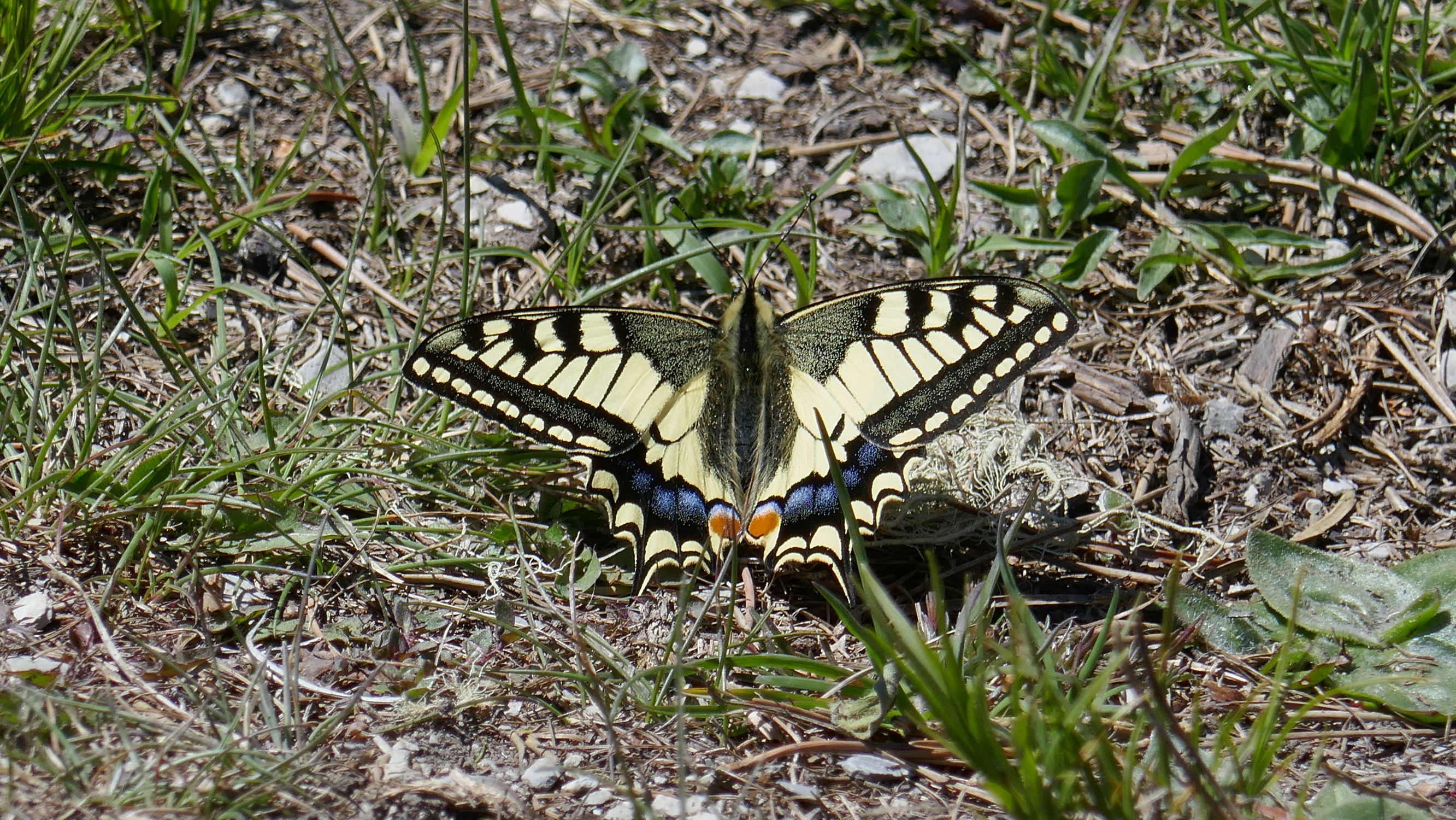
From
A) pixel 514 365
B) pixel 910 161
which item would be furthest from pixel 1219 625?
pixel 910 161

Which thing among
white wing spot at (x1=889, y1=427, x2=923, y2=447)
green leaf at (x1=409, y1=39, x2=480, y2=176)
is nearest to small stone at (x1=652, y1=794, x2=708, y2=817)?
white wing spot at (x1=889, y1=427, x2=923, y2=447)

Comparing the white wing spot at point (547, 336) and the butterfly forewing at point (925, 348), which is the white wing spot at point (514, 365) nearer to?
the white wing spot at point (547, 336)

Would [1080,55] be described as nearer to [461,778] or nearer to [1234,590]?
[1234,590]

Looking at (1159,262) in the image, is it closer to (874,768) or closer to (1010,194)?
(1010,194)

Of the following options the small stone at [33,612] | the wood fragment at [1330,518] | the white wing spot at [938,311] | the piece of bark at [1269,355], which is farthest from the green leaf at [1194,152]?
the small stone at [33,612]

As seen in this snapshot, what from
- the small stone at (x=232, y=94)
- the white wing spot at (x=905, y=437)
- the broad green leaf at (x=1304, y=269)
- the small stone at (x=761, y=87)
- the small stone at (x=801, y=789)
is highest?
the small stone at (x=761, y=87)

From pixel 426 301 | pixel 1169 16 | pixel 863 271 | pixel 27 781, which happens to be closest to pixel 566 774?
pixel 27 781

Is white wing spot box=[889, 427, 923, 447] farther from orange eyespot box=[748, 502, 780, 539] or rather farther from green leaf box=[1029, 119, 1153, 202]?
green leaf box=[1029, 119, 1153, 202]
